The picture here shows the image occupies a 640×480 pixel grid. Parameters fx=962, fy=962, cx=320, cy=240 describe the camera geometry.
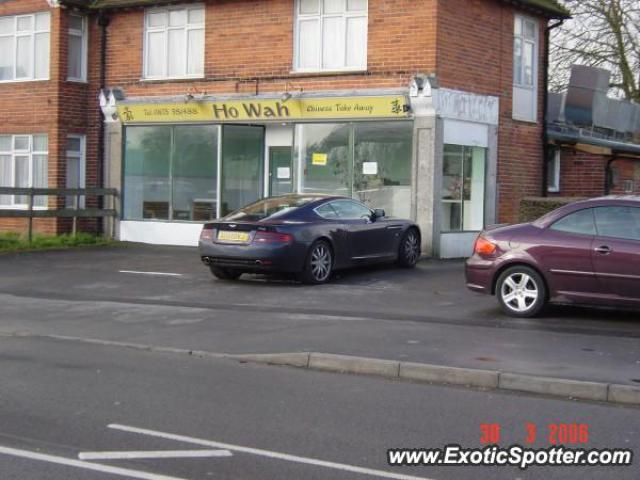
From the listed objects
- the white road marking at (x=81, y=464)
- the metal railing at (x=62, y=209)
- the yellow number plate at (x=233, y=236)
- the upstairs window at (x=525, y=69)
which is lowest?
the white road marking at (x=81, y=464)

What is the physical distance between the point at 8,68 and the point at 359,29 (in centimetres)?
1005

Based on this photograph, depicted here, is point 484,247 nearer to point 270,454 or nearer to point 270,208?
point 270,208

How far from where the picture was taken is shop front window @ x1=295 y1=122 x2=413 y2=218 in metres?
Result: 20.2

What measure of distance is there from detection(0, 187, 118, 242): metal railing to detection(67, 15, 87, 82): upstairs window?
3.09m

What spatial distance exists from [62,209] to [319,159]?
6.77 meters

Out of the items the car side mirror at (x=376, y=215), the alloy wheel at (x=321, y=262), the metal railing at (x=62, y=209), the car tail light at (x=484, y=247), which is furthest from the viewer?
the metal railing at (x=62, y=209)

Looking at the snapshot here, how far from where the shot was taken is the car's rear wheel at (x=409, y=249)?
17.7m

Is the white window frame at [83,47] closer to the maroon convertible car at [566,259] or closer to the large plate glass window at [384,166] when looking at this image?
the large plate glass window at [384,166]

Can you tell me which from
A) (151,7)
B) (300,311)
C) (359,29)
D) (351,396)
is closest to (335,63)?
(359,29)

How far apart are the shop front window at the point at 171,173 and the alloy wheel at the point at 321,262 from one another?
7.56 m

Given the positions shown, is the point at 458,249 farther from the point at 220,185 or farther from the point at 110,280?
the point at 110,280

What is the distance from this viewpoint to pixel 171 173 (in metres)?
23.5

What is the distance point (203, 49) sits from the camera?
22672 millimetres

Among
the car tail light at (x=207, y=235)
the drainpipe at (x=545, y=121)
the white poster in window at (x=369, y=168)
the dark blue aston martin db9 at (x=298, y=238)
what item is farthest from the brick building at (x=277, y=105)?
the car tail light at (x=207, y=235)
